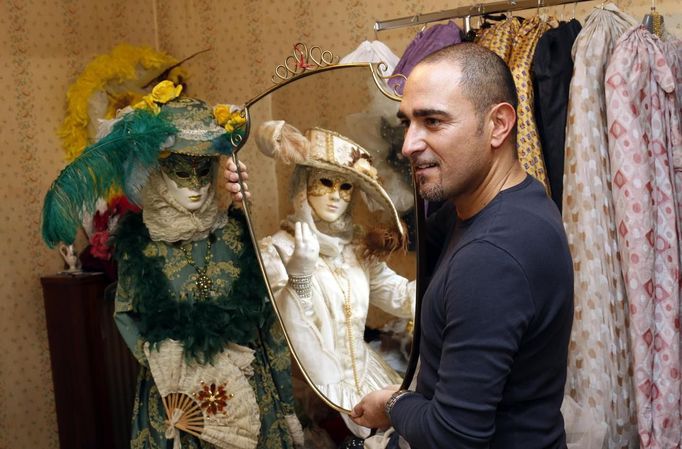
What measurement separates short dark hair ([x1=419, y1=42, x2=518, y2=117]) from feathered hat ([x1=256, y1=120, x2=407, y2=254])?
0.54 meters

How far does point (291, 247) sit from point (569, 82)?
807mm

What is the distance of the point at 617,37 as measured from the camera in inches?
64.0

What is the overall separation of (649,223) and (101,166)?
1401mm

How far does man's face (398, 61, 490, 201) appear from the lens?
109 centimetres

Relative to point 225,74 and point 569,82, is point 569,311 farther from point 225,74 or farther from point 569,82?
point 225,74

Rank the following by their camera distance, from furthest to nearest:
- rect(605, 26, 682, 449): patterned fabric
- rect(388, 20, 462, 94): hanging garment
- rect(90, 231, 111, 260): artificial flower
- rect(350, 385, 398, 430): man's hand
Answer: rect(90, 231, 111, 260): artificial flower → rect(388, 20, 462, 94): hanging garment → rect(605, 26, 682, 449): patterned fabric → rect(350, 385, 398, 430): man's hand

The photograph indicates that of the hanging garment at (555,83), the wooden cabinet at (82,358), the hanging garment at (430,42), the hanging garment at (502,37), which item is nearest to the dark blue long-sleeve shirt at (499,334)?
the hanging garment at (555,83)

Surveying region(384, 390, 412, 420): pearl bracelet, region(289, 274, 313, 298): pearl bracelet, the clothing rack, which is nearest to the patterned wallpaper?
the clothing rack

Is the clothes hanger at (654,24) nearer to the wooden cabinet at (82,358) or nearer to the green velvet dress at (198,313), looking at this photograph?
the green velvet dress at (198,313)

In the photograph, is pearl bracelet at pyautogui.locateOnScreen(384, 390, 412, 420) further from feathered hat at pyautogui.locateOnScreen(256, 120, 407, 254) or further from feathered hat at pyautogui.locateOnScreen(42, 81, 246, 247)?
feathered hat at pyautogui.locateOnScreen(42, 81, 246, 247)

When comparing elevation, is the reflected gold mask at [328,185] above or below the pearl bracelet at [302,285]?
above

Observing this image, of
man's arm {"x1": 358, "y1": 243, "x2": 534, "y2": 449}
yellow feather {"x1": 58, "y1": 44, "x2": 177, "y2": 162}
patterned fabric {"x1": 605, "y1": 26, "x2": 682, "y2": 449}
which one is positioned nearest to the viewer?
man's arm {"x1": 358, "y1": 243, "x2": 534, "y2": 449}

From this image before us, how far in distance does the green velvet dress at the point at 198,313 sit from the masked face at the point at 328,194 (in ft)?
1.30

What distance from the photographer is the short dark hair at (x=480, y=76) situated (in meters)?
1.08
